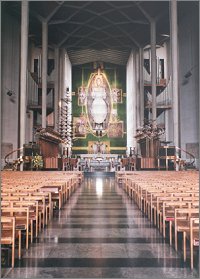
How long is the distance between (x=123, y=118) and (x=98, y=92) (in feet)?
11.2

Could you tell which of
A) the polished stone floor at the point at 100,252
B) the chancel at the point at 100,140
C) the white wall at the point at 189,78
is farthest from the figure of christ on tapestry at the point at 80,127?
the polished stone floor at the point at 100,252

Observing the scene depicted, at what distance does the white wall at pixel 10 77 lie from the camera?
20312mm

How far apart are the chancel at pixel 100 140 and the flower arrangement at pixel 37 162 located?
0.15 feet

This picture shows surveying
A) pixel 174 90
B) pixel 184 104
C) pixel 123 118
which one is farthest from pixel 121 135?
pixel 174 90

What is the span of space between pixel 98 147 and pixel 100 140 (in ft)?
6.05

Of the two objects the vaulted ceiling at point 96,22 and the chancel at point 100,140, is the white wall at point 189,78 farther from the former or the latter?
the vaulted ceiling at point 96,22

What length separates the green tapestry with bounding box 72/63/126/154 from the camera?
103 ft

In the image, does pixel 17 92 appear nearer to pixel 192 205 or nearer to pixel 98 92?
pixel 98 92

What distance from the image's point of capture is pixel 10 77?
69.2 ft

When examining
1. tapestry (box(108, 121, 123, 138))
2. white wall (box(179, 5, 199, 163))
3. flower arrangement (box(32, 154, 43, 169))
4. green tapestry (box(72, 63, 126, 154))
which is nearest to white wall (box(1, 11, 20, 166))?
flower arrangement (box(32, 154, 43, 169))

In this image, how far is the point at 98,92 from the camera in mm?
32781

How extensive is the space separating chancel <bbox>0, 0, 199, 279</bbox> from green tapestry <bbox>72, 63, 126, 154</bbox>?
0.10 metres

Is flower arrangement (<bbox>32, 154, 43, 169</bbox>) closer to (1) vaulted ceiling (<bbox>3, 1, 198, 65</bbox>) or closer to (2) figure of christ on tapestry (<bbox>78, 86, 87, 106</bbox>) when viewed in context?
(1) vaulted ceiling (<bbox>3, 1, 198, 65</bbox>)

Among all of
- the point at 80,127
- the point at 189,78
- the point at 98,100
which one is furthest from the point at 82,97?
the point at 189,78
